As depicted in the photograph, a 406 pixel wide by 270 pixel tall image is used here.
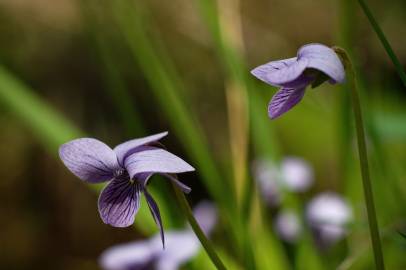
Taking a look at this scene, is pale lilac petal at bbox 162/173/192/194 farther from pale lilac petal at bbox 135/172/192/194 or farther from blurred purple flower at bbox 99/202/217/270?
blurred purple flower at bbox 99/202/217/270

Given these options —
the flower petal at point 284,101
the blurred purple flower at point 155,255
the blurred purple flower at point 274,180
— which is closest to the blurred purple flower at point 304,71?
the flower petal at point 284,101

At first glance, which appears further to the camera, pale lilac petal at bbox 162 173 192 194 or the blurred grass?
the blurred grass

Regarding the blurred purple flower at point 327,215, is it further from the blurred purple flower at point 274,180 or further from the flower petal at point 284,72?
the flower petal at point 284,72

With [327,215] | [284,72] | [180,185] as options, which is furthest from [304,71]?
[327,215]

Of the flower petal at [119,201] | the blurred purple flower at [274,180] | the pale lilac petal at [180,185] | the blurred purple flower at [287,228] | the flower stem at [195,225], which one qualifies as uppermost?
the pale lilac petal at [180,185]

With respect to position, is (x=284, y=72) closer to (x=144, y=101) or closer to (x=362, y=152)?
(x=362, y=152)

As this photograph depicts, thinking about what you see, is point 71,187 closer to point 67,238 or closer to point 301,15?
point 67,238

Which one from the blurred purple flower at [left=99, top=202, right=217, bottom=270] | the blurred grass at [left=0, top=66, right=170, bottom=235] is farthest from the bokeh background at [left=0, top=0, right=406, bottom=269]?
the blurred purple flower at [left=99, top=202, right=217, bottom=270]

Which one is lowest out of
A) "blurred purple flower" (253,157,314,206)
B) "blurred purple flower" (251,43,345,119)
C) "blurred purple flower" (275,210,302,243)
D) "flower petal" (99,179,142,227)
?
"blurred purple flower" (275,210,302,243)
